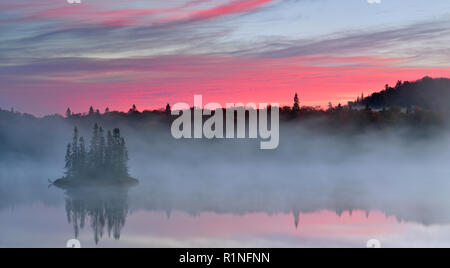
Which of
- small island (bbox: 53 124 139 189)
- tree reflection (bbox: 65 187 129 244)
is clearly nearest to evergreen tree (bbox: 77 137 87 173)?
small island (bbox: 53 124 139 189)

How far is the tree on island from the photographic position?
85.4 meters

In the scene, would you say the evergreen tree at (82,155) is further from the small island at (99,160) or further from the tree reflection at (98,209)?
the tree reflection at (98,209)

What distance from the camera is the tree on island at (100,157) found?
8544cm

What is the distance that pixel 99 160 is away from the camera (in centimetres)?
8619

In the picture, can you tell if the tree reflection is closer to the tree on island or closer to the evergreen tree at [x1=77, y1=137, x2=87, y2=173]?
the tree on island

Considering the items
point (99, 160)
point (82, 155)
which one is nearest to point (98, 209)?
point (99, 160)

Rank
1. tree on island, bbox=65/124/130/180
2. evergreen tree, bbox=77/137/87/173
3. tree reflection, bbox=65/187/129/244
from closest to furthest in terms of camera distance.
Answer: tree reflection, bbox=65/187/129/244
tree on island, bbox=65/124/130/180
evergreen tree, bbox=77/137/87/173

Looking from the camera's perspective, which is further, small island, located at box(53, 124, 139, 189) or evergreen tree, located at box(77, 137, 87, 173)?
evergreen tree, located at box(77, 137, 87, 173)

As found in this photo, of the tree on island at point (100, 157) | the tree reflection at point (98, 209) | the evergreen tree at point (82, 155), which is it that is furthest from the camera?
the evergreen tree at point (82, 155)

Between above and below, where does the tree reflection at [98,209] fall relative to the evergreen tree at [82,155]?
below

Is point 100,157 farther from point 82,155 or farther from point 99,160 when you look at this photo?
point 82,155

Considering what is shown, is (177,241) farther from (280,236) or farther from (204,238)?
(280,236)

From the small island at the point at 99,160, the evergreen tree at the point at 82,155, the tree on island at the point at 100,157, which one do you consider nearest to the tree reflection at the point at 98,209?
the small island at the point at 99,160
